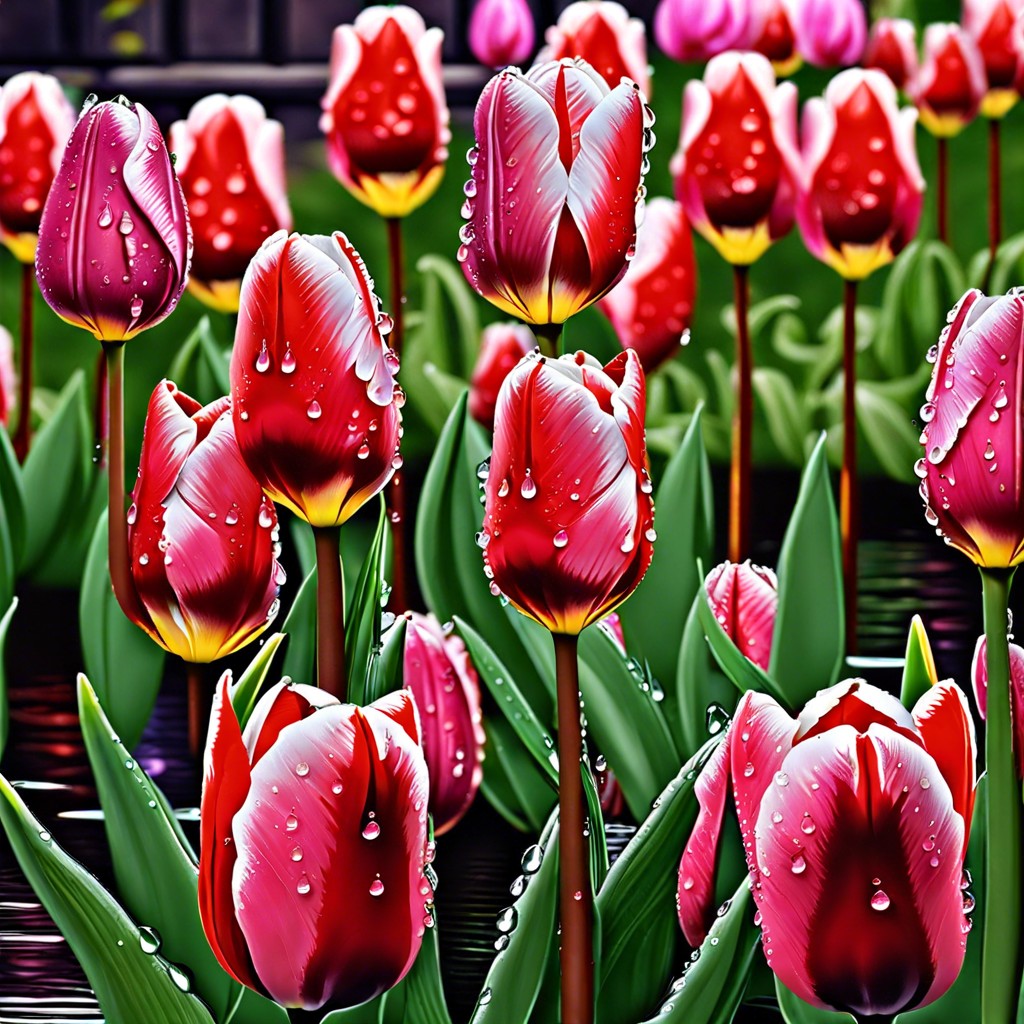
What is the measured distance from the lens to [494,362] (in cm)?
93

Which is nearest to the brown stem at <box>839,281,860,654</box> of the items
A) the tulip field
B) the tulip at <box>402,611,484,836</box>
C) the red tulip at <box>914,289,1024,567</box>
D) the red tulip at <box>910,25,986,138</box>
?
the tulip field

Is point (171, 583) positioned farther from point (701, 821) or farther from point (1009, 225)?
point (1009, 225)

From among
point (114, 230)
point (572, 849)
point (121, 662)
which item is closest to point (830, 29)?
point (121, 662)

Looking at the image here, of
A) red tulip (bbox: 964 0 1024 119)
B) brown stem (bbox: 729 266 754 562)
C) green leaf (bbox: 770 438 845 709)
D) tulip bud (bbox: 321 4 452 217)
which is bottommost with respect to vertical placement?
green leaf (bbox: 770 438 845 709)

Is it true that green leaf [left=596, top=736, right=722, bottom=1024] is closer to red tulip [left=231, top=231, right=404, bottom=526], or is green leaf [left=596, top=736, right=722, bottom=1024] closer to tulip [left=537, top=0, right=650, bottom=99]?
red tulip [left=231, top=231, right=404, bottom=526]

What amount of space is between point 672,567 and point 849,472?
0.15 m

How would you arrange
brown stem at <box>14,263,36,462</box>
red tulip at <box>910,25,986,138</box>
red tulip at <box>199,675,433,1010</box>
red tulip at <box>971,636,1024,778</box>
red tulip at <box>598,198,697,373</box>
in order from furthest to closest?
red tulip at <box>910,25,986,138</box>, brown stem at <box>14,263,36,462</box>, red tulip at <box>598,198,697,373</box>, red tulip at <box>971,636,1024,778</box>, red tulip at <box>199,675,433,1010</box>

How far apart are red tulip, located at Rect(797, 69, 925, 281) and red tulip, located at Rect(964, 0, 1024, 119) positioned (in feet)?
1.85

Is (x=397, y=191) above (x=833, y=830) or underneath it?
above

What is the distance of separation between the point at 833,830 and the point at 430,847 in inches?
3.7

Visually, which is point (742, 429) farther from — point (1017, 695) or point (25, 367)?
point (25, 367)

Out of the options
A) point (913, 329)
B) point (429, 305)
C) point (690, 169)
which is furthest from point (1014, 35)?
point (690, 169)

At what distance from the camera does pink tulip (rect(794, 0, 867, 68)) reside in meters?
1.43

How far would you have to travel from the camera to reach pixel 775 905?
1.18 feet
